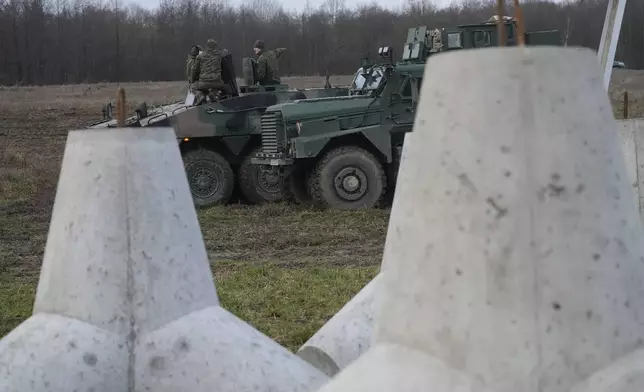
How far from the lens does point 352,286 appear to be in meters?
6.60

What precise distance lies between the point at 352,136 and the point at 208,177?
2.43 meters

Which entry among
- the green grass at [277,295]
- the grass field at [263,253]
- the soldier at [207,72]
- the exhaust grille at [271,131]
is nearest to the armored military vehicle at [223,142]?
the soldier at [207,72]

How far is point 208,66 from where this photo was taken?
13.3 m

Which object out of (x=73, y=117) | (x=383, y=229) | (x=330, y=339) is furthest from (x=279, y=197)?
(x=73, y=117)

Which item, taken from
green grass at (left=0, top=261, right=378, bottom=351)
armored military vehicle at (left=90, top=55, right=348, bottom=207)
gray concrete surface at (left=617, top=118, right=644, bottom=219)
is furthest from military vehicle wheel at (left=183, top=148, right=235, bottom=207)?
gray concrete surface at (left=617, top=118, right=644, bottom=219)

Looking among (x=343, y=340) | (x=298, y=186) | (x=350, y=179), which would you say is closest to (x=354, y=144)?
(x=350, y=179)

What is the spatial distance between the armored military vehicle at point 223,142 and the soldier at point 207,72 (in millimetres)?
135

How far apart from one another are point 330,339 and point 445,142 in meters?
1.51

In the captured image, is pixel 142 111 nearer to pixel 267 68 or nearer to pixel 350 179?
pixel 267 68

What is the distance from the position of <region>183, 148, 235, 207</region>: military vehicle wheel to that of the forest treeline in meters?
16.2

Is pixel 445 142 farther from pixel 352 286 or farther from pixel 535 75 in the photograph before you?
pixel 352 286

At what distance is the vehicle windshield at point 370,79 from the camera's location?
496 inches

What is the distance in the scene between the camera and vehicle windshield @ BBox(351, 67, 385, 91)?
12593mm

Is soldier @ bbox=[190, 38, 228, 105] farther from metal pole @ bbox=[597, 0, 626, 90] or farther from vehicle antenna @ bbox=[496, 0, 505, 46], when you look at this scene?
vehicle antenna @ bbox=[496, 0, 505, 46]
